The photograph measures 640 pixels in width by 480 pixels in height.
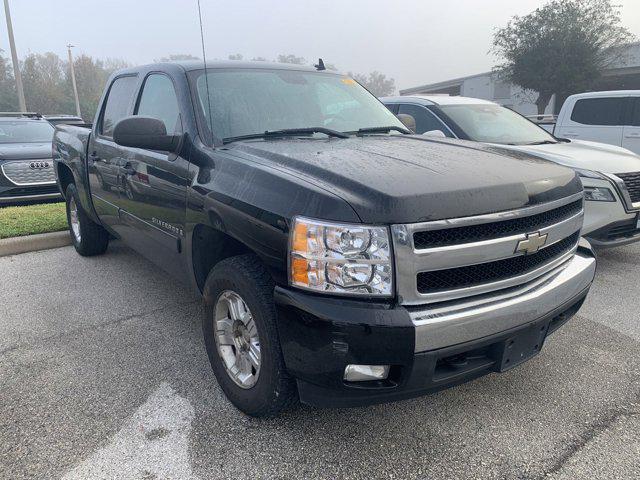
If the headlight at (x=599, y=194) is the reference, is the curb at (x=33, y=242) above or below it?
below

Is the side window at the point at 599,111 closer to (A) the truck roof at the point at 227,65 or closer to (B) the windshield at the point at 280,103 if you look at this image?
(B) the windshield at the point at 280,103

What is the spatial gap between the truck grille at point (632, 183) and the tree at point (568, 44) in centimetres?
2225

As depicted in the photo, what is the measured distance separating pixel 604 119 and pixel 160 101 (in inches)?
304

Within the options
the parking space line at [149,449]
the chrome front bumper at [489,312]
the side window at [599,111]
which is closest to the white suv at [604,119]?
the side window at [599,111]

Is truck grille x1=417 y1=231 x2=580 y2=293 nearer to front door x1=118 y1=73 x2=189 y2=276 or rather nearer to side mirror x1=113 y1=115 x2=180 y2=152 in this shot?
front door x1=118 y1=73 x2=189 y2=276

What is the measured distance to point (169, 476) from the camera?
83.5 inches

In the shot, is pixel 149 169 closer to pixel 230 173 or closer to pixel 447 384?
pixel 230 173

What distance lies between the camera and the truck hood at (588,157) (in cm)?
480

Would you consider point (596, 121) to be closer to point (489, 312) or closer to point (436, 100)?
point (436, 100)

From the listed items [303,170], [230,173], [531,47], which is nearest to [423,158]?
[303,170]

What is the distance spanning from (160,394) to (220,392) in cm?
34

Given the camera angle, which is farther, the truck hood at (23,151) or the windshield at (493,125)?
the truck hood at (23,151)

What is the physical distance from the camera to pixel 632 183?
189 inches

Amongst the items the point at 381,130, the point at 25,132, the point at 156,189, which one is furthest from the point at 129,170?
the point at 25,132
